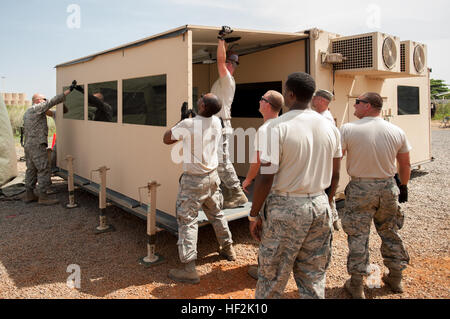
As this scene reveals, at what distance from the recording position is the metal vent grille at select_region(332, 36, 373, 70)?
211 inches

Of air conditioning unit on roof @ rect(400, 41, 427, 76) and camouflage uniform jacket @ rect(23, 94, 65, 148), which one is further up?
air conditioning unit on roof @ rect(400, 41, 427, 76)

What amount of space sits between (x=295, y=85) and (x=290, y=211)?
868mm

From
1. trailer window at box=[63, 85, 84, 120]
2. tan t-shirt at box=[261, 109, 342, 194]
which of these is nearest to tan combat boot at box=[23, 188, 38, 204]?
trailer window at box=[63, 85, 84, 120]

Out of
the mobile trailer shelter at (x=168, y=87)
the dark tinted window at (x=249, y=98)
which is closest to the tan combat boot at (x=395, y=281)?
the mobile trailer shelter at (x=168, y=87)

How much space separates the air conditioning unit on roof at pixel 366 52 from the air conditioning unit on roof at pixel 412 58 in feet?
2.31

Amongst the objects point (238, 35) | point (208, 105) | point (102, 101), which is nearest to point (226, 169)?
point (208, 105)

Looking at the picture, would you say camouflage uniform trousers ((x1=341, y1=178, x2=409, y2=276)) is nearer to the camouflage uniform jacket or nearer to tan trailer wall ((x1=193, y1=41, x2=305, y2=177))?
tan trailer wall ((x1=193, y1=41, x2=305, y2=177))

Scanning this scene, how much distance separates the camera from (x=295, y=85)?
2469mm

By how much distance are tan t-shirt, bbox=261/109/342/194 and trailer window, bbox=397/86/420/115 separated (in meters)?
6.07

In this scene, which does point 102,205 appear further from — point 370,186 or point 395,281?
point 395,281

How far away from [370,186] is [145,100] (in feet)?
10.1

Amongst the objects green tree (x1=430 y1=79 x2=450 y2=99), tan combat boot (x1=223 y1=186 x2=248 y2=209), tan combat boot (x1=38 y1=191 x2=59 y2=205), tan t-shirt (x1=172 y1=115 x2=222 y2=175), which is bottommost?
tan combat boot (x1=38 y1=191 x2=59 y2=205)

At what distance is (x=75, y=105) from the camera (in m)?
7.25

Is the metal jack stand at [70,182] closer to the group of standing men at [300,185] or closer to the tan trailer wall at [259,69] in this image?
the tan trailer wall at [259,69]
